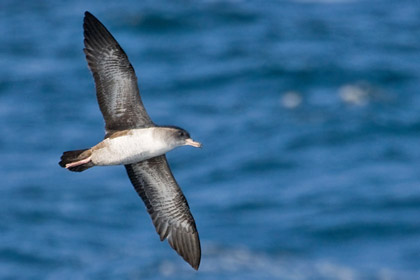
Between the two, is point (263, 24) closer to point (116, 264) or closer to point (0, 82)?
point (0, 82)

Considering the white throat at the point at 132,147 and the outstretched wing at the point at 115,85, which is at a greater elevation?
the outstretched wing at the point at 115,85

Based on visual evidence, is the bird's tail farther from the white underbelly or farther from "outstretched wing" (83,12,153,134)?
"outstretched wing" (83,12,153,134)

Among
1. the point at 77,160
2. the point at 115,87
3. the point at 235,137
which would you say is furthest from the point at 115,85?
the point at 235,137

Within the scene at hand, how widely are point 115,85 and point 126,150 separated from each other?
92 cm

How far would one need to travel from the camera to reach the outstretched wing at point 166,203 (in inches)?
487

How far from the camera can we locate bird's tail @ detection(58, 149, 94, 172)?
37.7 ft

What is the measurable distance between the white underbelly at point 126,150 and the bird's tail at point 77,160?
0.26 feet

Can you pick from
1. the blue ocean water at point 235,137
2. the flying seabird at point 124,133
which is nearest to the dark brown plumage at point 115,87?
the flying seabird at point 124,133

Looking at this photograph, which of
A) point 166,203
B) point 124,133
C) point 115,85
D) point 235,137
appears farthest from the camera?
point 235,137

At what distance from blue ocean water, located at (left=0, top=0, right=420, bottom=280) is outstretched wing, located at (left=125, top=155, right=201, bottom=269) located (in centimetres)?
2064

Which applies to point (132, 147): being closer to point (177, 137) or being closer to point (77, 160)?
point (177, 137)

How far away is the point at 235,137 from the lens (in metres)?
46.8

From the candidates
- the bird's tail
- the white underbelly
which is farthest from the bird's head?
the bird's tail

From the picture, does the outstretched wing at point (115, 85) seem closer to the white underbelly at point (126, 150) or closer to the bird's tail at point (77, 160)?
the white underbelly at point (126, 150)
